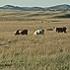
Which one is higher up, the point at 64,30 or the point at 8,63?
the point at 8,63

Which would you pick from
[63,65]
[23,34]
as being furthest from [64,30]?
[63,65]

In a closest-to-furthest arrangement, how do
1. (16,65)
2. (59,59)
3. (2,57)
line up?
1. (16,65)
2. (59,59)
3. (2,57)

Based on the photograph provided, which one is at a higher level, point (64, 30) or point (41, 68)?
point (41, 68)

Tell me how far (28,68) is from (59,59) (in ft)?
7.20

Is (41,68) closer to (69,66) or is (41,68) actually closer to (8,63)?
(69,66)

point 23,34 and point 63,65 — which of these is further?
point 23,34

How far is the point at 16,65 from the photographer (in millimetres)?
10219

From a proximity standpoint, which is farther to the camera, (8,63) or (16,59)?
(16,59)

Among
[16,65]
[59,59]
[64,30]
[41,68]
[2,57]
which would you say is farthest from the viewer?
[64,30]

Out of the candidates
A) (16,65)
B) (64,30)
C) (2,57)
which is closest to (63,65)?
(16,65)

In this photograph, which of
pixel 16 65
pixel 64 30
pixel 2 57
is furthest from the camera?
pixel 64 30

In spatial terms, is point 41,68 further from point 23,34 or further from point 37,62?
point 23,34

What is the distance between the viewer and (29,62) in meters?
10.5

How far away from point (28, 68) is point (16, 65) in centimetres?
111
